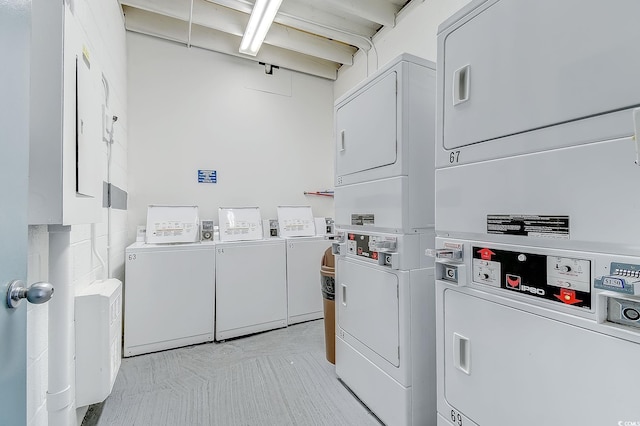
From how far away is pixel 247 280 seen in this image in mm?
2977

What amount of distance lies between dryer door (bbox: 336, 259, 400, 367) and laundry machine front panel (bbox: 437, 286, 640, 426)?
344 millimetres

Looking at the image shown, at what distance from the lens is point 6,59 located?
0.72 m

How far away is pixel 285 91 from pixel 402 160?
2934mm

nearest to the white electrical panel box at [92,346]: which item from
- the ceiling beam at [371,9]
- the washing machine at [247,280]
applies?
the washing machine at [247,280]

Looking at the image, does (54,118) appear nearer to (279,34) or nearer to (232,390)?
(232,390)

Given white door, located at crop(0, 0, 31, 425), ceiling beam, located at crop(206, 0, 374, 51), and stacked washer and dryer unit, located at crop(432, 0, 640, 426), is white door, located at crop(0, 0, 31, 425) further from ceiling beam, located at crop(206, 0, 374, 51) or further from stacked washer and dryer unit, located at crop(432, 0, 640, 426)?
ceiling beam, located at crop(206, 0, 374, 51)

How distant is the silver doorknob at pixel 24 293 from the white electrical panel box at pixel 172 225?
7.22 feet

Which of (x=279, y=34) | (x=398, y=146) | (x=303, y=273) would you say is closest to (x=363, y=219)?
(x=398, y=146)

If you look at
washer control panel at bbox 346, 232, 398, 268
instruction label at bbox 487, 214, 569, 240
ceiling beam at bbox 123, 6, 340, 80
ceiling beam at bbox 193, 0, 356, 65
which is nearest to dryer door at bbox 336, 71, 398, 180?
washer control panel at bbox 346, 232, 398, 268

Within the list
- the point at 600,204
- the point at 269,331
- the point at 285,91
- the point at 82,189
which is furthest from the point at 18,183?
the point at 285,91

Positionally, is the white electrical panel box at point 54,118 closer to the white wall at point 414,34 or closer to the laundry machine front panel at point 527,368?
the laundry machine front panel at point 527,368

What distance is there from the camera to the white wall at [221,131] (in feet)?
10.3

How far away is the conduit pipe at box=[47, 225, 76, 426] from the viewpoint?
3.84 ft

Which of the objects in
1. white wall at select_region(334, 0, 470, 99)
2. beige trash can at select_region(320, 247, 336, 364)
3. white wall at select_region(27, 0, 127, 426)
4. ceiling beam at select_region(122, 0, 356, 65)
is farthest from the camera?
ceiling beam at select_region(122, 0, 356, 65)
